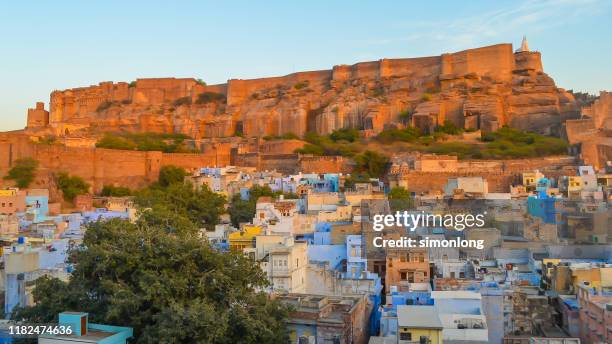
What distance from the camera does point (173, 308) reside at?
816 centimetres

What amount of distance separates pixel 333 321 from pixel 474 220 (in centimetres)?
A: 911

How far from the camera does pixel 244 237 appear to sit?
15.9 metres

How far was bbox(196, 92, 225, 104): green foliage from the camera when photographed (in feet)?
192

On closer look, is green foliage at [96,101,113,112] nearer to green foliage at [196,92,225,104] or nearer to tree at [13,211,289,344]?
green foliage at [196,92,225,104]

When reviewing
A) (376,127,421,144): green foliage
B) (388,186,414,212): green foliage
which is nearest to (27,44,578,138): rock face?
(376,127,421,144): green foliage

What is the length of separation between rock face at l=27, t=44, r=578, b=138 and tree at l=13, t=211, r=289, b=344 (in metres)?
34.9

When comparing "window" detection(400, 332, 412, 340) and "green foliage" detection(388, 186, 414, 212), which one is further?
"green foliage" detection(388, 186, 414, 212)

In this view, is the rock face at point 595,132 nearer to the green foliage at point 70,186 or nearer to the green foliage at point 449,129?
the green foliage at point 449,129

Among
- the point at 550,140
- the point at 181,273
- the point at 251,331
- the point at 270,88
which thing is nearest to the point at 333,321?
the point at 251,331

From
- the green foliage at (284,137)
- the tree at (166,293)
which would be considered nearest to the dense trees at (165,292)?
the tree at (166,293)

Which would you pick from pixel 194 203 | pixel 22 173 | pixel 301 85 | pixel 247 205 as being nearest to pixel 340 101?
pixel 301 85

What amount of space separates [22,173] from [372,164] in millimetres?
17108

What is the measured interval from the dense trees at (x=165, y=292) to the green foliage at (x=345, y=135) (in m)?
34.2

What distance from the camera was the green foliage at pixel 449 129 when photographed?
41.5 m
